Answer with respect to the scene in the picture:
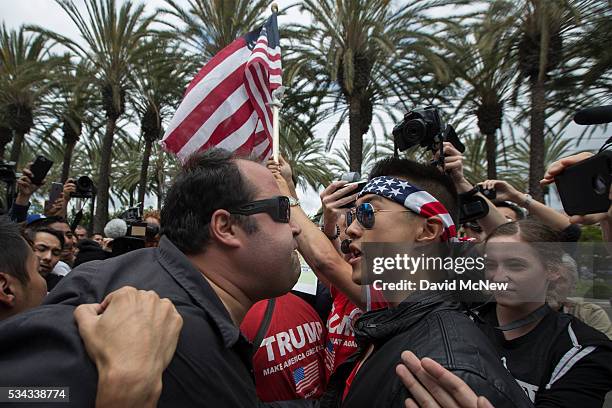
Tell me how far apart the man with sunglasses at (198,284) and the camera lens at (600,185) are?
1137 millimetres

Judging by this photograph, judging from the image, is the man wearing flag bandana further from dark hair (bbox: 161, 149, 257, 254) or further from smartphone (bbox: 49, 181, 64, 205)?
smartphone (bbox: 49, 181, 64, 205)

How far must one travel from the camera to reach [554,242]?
102 inches

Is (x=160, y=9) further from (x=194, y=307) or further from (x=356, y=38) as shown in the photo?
(x=194, y=307)

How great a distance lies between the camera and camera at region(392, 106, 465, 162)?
264cm

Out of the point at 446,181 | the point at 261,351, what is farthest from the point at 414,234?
the point at 261,351

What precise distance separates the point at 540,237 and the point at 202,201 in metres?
1.61

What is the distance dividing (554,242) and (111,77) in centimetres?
1766

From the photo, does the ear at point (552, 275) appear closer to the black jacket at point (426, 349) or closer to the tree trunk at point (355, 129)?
the black jacket at point (426, 349)

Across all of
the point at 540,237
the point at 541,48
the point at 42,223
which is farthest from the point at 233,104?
the point at 541,48

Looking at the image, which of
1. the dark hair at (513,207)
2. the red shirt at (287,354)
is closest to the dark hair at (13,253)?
the red shirt at (287,354)

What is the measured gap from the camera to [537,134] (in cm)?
1312

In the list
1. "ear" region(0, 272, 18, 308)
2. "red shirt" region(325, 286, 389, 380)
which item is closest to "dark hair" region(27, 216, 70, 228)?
"ear" region(0, 272, 18, 308)

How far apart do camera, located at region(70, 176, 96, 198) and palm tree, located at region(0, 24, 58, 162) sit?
12.4 metres

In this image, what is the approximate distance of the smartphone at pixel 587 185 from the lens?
1.86 m
